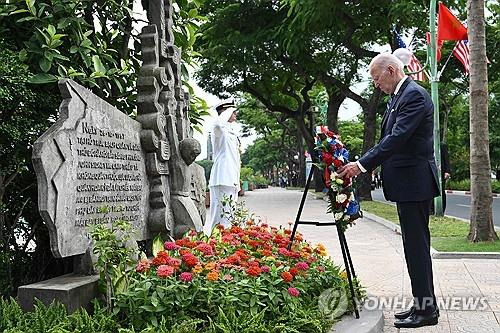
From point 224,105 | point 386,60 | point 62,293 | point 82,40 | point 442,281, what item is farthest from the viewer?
point 224,105

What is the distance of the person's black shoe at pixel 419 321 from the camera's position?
4379 mm

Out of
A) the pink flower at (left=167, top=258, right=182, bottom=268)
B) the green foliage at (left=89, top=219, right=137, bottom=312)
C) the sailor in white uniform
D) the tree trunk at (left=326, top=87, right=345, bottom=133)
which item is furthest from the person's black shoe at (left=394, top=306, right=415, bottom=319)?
the tree trunk at (left=326, top=87, right=345, bottom=133)

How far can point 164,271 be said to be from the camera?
3693mm

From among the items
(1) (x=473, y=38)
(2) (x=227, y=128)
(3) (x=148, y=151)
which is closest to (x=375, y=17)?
(1) (x=473, y=38)

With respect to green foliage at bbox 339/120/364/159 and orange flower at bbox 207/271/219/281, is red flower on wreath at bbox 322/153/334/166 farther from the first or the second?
green foliage at bbox 339/120/364/159

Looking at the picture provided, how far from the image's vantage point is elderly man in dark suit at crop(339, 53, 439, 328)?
14.1ft

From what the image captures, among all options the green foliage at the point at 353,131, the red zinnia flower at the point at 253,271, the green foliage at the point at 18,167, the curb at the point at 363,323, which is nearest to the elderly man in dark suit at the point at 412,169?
the curb at the point at 363,323

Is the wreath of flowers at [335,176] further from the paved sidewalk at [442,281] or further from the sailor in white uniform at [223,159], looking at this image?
the sailor in white uniform at [223,159]

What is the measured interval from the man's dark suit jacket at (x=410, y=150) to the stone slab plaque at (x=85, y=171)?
2072 millimetres

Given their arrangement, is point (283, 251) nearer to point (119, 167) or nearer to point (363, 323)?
point (363, 323)

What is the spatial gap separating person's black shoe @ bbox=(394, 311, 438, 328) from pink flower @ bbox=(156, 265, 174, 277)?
192 centimetres

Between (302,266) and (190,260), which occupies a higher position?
(190,260)

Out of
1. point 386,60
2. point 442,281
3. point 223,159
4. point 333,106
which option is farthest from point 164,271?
point 333,106

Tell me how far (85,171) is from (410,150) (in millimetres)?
2554
